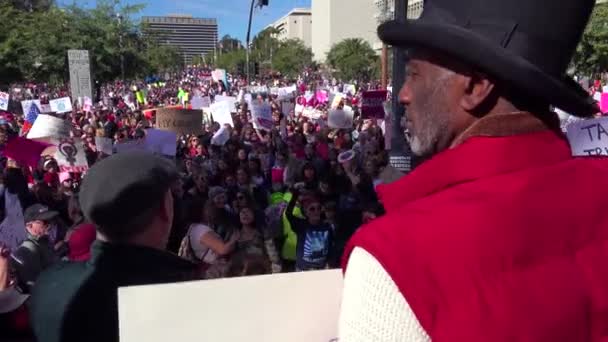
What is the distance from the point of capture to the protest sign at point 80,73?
18609mm

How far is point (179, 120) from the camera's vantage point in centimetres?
1127

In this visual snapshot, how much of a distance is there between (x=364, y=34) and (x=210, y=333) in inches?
3864

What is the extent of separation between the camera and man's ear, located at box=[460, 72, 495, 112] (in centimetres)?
107

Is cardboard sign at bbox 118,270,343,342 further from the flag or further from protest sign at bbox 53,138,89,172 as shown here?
the flag

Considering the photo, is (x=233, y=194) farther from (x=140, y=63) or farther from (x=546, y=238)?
(x=140, y=63)

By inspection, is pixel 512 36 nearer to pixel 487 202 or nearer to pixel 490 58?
pixel 490 58

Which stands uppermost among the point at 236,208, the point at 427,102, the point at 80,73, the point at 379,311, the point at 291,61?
the point at 291,61

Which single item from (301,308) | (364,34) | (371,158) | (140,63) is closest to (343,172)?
(371,158)

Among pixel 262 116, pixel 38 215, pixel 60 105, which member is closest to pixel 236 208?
pixel 38 215

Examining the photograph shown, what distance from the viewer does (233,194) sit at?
7082 millimetres

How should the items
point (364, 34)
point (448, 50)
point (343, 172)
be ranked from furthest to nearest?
1. point (364, 34)
2. point (343, 172)
3. point (448, 50)

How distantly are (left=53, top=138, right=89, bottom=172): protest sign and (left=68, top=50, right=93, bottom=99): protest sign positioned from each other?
38.8 ft

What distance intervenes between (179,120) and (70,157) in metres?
3.63

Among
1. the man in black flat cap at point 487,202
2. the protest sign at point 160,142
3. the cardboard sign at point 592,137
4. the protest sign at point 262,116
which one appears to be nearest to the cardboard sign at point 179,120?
the protest sign at point 262,116
